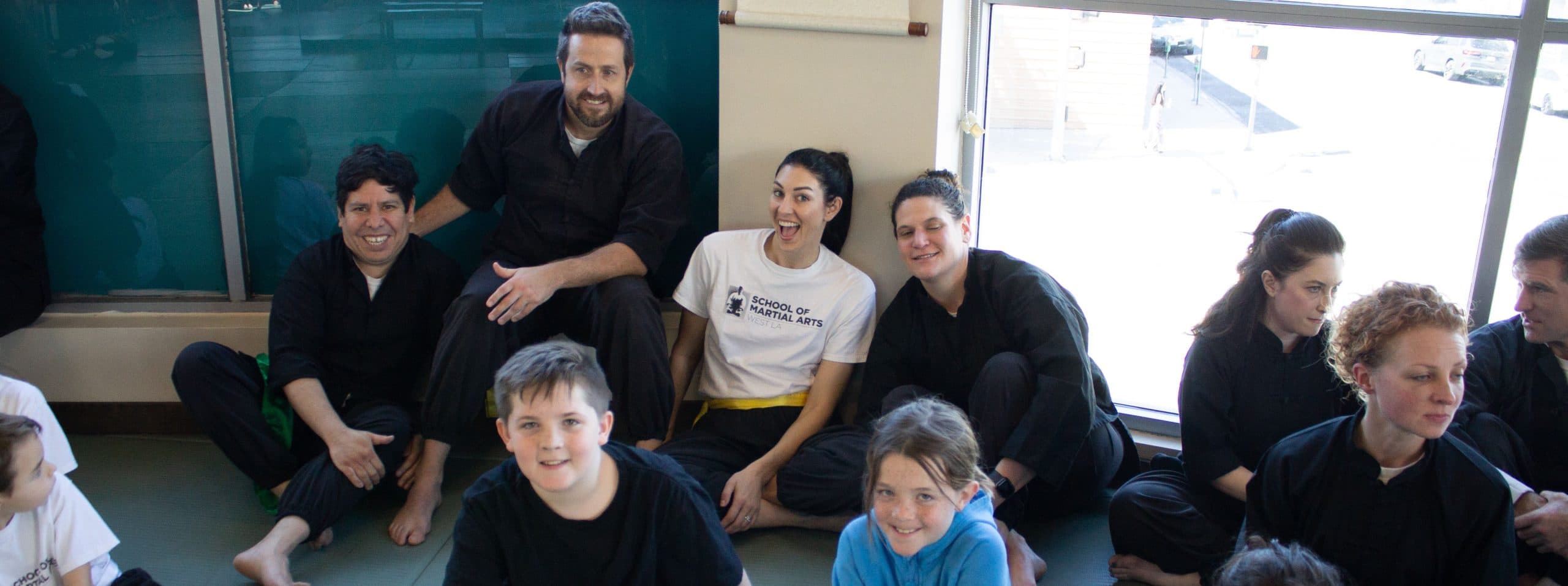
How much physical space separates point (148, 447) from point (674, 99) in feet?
6.22

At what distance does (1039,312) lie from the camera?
8.88ft

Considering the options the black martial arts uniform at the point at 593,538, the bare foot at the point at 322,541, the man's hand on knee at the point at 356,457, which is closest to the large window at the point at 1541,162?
the black martial arts uniform at the point at 593,538

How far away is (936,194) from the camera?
→ 278 cm

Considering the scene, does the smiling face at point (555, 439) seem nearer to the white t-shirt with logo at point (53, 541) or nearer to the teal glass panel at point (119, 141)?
the white t-shirt with logo at point (53, 541)

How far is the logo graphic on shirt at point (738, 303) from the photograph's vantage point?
305 cm

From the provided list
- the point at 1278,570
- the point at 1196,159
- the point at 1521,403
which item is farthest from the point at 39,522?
the point at 1521,403

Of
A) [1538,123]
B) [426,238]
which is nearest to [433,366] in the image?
[426,238]

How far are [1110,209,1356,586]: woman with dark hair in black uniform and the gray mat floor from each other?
174mm

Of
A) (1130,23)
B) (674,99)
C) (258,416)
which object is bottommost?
(258,416)

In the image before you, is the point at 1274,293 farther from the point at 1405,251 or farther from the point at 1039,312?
the point at 1405,251

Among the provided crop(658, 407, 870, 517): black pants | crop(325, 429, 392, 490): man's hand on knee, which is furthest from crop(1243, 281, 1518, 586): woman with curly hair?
crop(325, 429, 392, 490): man's hand on knee

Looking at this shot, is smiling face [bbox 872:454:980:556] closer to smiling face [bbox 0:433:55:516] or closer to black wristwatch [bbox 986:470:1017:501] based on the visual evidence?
black wristwatch [bbox 986:470:1017:501]

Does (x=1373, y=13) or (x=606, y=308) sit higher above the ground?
(x=1373, y=13)

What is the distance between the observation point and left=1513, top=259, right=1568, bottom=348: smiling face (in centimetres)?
238
